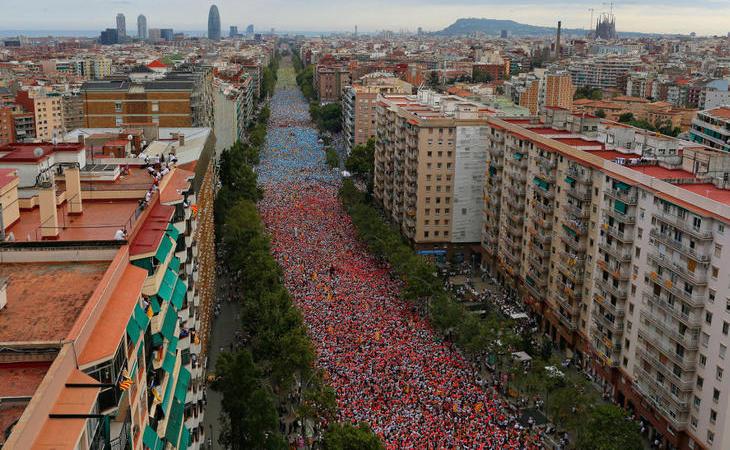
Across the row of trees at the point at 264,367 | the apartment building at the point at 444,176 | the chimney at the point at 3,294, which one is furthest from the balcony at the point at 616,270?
the chimney at the point at 3,294

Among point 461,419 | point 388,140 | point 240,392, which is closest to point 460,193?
point 388,140

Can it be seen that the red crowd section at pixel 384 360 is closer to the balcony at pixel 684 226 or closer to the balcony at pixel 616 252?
the balcony at pixel 616 252

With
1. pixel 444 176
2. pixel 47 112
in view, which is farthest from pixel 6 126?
pixel 444 176

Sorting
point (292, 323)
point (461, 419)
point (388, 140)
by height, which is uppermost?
point (388, 140)

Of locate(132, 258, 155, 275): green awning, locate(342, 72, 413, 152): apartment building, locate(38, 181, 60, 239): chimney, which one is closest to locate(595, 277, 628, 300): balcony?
locate(132, 258, 155, 275): green awning

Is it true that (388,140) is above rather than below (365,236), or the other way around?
above

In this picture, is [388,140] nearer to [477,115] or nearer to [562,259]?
[477,115]

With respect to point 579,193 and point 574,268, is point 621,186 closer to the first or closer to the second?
point 579,193
